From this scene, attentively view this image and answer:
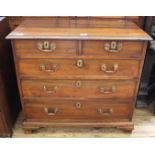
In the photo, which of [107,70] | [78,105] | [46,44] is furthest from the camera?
[78,105]

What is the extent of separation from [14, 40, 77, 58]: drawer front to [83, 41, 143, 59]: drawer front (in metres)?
0.10

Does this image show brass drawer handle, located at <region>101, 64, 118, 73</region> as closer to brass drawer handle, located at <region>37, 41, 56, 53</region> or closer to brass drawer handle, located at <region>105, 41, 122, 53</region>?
brass drawer handle, located at <region>105, 41, 122, 53</region>

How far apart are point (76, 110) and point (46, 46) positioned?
562 mm

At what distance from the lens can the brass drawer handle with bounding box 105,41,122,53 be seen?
1186mm

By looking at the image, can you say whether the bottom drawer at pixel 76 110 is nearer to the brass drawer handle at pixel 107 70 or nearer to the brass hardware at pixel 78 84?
the brass hardware at pixel 78 84

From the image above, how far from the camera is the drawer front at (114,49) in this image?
1.19 meters

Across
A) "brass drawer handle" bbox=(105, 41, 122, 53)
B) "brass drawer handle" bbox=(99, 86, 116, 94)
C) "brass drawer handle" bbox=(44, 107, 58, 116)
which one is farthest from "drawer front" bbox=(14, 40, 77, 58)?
"brass drawer handle" bbox=(44, 107, 58, 116)

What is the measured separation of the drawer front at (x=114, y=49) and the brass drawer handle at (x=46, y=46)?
0.66 ft

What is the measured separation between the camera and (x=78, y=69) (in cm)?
128

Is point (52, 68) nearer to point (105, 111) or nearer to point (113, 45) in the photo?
point (113, 45)

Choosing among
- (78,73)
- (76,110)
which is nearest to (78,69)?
(78,73)

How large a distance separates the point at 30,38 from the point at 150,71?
1.19 m

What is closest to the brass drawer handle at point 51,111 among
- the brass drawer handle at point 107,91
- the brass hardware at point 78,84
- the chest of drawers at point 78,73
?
the chest of drawers at point 78,73
